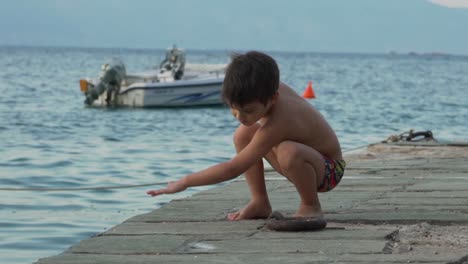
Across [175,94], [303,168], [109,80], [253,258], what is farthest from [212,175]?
[109,80]

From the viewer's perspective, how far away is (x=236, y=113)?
4.62 metres

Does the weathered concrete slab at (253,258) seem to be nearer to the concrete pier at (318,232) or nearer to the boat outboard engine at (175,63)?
the concrete pier at (318,232)

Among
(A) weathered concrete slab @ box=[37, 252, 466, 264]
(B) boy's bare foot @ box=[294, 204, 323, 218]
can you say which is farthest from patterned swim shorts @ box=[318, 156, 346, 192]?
(A) weathered concrete slab @ box=[37, 252, 466, 264]

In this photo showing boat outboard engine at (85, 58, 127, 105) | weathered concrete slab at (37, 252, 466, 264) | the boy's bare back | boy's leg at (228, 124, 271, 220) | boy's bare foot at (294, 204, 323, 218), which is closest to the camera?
weathered concrete slab at (37, 252, 466, 264)

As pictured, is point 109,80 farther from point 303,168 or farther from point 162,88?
point 303,168

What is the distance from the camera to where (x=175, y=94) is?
28.0 m

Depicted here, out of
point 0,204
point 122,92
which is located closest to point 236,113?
point 0,204

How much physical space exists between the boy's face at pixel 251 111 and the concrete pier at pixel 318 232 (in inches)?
20.2

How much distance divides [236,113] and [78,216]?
4.25 m

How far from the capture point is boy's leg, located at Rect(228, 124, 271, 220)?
4.94 metres

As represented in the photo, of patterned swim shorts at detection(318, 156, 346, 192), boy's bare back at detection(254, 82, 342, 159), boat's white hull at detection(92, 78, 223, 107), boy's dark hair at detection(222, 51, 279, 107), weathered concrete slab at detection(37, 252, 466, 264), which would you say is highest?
boy's dark hair at detection(222, 51, 279, 107)

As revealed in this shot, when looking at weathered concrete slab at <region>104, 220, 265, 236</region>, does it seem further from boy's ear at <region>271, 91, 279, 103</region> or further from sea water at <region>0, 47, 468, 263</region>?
sea water at <region>0, 47, 468, 263</region>

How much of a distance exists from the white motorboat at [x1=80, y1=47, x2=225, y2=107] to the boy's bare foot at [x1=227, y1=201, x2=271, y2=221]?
22.7m

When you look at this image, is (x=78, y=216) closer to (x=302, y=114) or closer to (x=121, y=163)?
(x=302, y=114)
